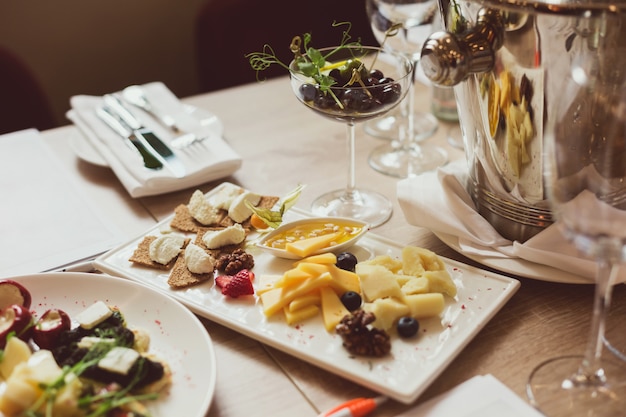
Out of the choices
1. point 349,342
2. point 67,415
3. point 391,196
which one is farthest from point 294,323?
point 391,196

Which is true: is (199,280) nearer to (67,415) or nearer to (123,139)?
(67,415)

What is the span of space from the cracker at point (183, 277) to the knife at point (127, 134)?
0.28m

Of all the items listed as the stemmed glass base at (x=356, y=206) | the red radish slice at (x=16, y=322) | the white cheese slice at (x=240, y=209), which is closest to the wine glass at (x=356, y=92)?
the stemmed glass base at (x=356, y=206)

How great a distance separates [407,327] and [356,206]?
326 mm

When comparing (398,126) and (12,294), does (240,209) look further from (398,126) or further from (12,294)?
(398,126)

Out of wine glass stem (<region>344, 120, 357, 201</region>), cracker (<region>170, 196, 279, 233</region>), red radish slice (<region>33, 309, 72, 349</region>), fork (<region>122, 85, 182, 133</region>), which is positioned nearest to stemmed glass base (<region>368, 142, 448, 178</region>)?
wine glass stem (<region>344, 120, 357, 201</region>)

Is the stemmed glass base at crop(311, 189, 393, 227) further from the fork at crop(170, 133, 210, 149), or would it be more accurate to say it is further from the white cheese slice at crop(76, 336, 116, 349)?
the white cheese slice at crop(76, 336, 116, 349)

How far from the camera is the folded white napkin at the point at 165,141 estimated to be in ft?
3.40

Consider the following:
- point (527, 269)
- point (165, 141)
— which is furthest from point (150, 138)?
point (527, 269)

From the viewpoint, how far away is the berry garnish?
699mm

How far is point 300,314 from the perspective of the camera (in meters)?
0.74

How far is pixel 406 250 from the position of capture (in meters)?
0.80

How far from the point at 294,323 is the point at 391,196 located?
36 centimetres

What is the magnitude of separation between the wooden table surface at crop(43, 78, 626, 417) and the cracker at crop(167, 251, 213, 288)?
0.05 meters
